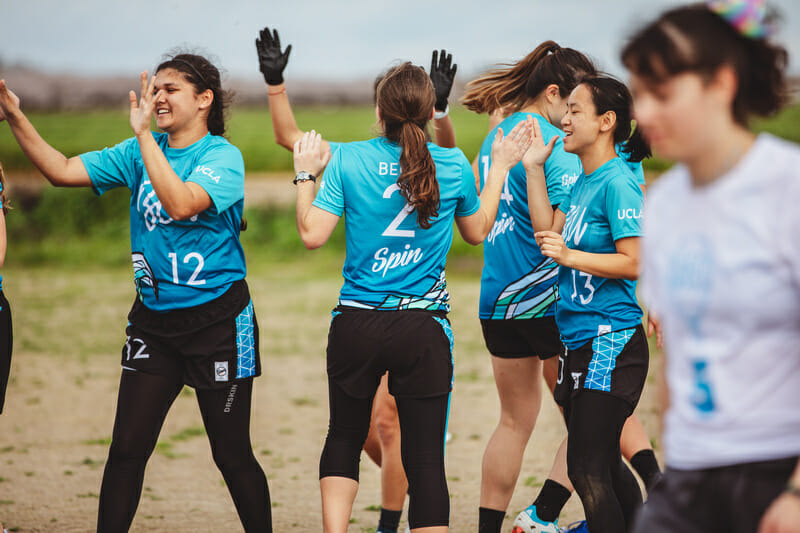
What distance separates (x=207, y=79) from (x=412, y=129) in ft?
3.25

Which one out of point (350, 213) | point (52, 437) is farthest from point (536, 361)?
point (52, 437)

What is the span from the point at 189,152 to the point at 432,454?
61.7 inches

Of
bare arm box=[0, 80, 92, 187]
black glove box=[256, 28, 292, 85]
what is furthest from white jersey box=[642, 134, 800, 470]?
bare arm box=[0, 80, 92, 187]

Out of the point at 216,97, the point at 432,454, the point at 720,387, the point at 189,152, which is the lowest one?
the point at 432,454

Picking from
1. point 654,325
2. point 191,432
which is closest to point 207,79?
point 654,325

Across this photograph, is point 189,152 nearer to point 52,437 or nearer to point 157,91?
point 157,91

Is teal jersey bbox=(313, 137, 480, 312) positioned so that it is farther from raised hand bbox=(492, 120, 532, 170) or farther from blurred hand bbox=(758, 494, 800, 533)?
blurred hand bbox=(758, 494, 800, 533)

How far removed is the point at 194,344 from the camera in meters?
3.43

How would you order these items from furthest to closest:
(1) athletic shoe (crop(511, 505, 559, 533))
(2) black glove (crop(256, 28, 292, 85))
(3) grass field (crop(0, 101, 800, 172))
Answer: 1. (3) grass field (crop(0, 101, 800, 172))
2. (1) athletic shoe (crop(511, 505, 559, 533))
3. (2) black glove (crop(256, 28, 292, 85))

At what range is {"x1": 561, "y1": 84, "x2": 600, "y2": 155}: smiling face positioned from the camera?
3398 millimetres

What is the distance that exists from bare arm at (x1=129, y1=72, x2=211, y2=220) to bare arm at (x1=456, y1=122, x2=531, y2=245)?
1061mm

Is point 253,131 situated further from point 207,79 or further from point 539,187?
point 539,187


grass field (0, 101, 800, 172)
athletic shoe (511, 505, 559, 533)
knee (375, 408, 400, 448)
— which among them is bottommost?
athletic shoe (511, 505, 559, 533)

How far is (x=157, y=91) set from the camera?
3.46 m
